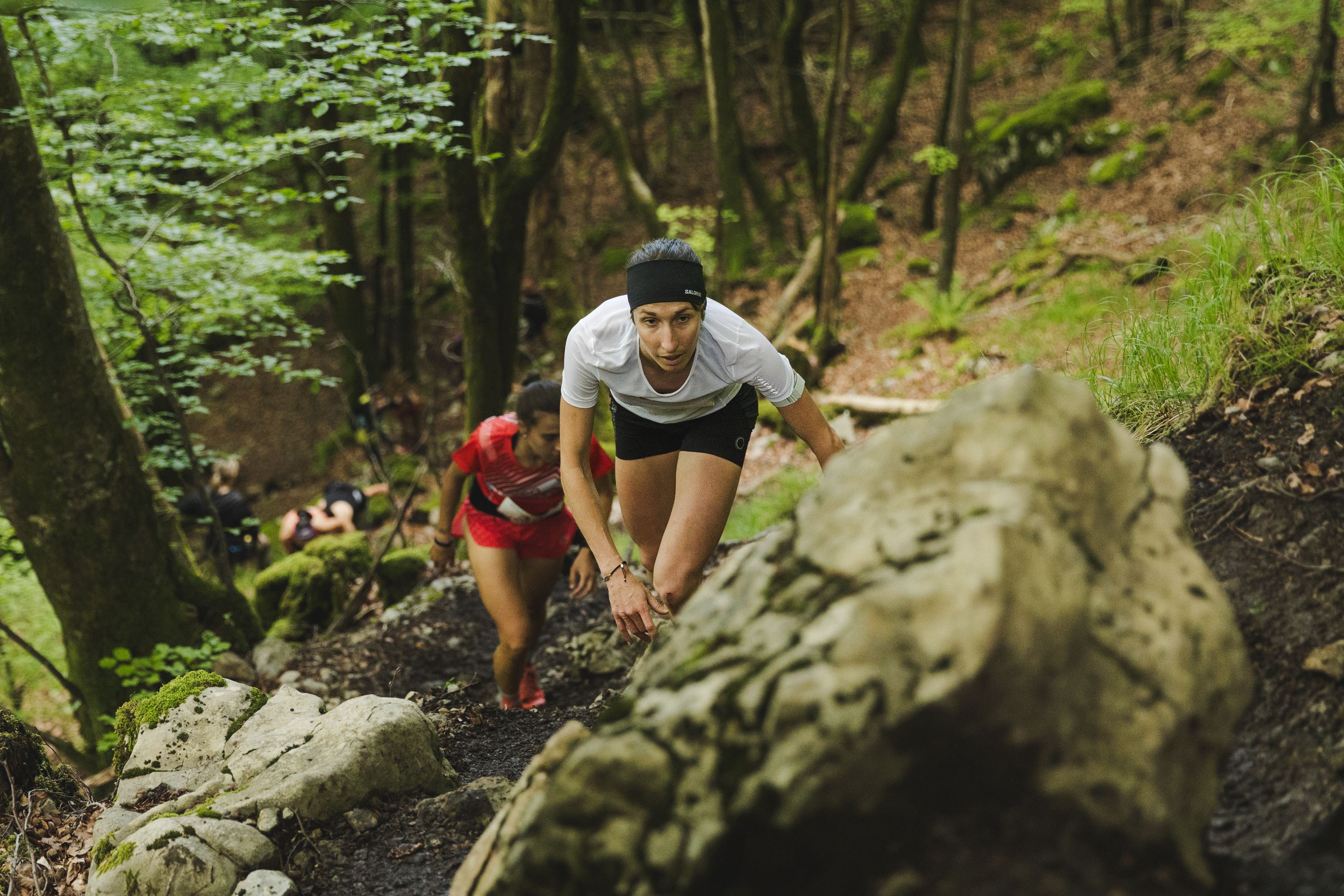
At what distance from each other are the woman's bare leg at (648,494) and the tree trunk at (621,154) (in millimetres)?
9326

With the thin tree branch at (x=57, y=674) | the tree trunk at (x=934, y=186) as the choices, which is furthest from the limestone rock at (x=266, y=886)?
the tree trunk at (x=934, y=186)

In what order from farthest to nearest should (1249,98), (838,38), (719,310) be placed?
(1249,98) < (838,38) < (719,310)

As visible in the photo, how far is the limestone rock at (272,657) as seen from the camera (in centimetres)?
677

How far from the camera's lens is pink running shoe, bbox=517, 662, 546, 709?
5.35m

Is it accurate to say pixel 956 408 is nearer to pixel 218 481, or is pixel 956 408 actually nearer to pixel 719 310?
pixel 719 310

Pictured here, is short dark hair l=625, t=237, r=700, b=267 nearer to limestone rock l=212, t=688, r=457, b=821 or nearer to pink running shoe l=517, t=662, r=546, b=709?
limestone rock l=212, t=688, r=457, b=821

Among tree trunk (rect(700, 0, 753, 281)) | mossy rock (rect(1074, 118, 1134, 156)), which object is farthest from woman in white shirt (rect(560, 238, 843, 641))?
mossy rock (rect(1074, 118, 1134, 156))

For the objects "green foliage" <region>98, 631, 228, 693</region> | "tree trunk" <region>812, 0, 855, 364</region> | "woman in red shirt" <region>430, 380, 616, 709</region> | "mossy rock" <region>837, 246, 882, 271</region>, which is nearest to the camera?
"woman in red shirt" <region>430, 380, 616, 709</region>

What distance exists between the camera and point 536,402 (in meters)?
4.58

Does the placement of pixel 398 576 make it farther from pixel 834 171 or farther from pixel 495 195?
pixel 834 171

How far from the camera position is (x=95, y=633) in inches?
236

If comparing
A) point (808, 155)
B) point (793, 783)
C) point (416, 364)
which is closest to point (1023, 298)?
point (808, 155)

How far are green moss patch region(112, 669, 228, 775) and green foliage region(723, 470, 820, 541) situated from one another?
13.8 ft

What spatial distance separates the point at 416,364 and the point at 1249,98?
17.5 m
